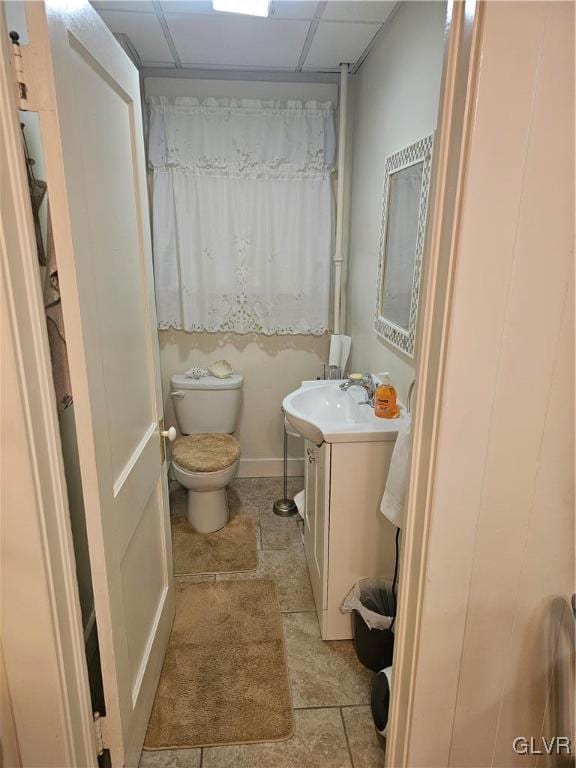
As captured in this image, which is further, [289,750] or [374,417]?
[374,417]

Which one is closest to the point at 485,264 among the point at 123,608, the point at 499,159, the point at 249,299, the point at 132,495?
the point at 499,159

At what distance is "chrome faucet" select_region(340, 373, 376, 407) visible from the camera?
6.88 ft

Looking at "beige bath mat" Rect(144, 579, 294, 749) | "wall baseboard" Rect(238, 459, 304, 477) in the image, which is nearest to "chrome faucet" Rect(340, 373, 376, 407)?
"beige bath mat" Rect(144, 579, 294, 749)

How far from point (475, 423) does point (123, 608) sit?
1.04 metres

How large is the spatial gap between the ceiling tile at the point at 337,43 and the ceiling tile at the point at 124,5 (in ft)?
2.32

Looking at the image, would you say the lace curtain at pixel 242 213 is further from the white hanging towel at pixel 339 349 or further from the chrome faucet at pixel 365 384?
the chrome faucet at pixel 365 384

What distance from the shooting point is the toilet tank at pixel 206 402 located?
2904mm

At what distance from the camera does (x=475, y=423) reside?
933mm

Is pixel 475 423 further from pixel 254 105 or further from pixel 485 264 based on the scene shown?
pixel 254 105

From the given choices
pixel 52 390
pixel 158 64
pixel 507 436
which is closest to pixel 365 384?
pixel 507 436

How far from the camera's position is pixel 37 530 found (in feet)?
3.14

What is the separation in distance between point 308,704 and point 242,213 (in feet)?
7.84

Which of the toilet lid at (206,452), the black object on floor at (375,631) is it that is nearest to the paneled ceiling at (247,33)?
the toilet lid at (206,452)

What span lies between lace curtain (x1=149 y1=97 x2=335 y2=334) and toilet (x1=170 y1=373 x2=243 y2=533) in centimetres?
37
